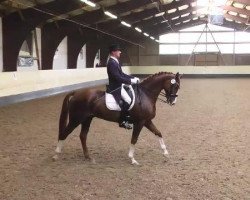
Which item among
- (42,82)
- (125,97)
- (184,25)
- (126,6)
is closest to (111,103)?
(125,97)

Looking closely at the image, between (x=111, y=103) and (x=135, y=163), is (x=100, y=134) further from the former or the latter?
(x=135, y=163)

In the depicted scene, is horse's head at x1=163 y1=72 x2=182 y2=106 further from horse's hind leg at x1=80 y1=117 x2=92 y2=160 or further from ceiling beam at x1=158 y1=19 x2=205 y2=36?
ceiling beam at x1=158 y1=19 x2=205 y2=36

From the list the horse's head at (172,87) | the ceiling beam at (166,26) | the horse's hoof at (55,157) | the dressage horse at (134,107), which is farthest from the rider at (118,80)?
the ceiling beam at (166,26)

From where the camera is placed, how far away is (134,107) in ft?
19.1

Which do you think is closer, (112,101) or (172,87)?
(112,101)

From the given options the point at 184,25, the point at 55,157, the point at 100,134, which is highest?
the point at 184,25

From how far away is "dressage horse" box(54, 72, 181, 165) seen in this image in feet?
19.2

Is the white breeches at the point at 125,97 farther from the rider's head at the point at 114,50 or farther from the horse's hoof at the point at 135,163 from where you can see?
the horse's hoof at the point at 135,163

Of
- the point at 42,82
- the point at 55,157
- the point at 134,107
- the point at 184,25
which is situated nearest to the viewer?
the point at 134,107

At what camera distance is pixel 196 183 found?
480cm

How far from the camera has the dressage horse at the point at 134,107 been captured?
5855mm

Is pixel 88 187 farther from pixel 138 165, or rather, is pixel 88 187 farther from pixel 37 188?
pixel 138 165

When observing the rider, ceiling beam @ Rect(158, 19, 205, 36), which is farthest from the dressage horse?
ceiling beam @ Rect(158, 19, 205, 36)

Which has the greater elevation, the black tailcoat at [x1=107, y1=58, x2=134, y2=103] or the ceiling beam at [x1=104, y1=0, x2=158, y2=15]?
the ceiling beam at [x1=104, y1=0, x2=158, y2=15]
